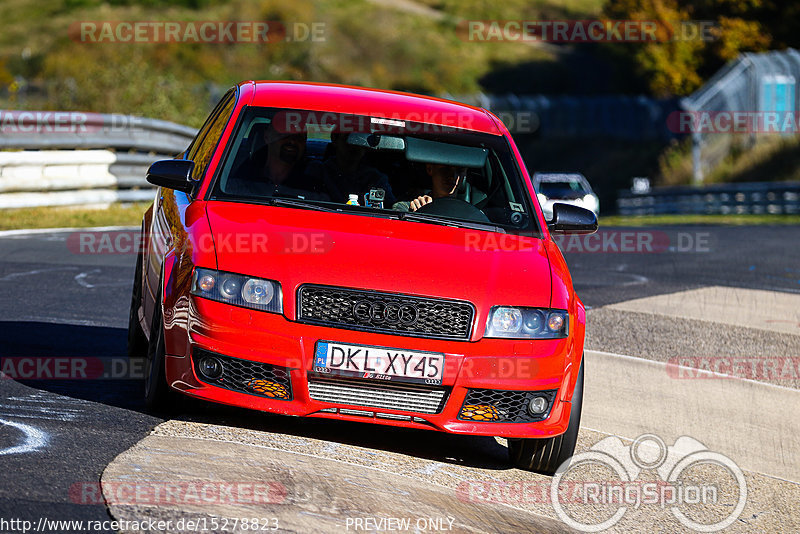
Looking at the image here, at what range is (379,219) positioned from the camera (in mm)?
6250

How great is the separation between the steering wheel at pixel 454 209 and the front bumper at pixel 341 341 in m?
1.10

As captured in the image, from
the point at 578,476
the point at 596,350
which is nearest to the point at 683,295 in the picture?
→ the point at 596,350

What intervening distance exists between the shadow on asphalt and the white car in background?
22.0 m

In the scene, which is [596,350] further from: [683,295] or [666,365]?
[683,295]

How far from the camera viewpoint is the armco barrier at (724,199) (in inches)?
1308

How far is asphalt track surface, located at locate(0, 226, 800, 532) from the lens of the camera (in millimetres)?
5016

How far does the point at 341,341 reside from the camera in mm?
5477

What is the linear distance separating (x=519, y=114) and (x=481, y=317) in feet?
180

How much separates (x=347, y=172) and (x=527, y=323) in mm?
1660

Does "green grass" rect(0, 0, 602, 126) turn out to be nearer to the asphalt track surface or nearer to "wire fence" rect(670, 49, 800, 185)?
"wire fence" rect(670, 49, 800, 185)

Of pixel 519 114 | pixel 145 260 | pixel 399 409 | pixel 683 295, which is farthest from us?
pixel 519 114

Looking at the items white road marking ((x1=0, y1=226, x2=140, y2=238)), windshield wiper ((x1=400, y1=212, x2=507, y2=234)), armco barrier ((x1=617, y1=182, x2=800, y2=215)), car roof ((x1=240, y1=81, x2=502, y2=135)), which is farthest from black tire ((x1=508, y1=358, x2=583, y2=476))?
armco barrier ((x1=617, y1=182, x2=800, y2=215))

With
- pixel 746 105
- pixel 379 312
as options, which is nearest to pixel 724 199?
pixel 746 105

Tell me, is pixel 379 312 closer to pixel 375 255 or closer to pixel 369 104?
pixel 375 255
